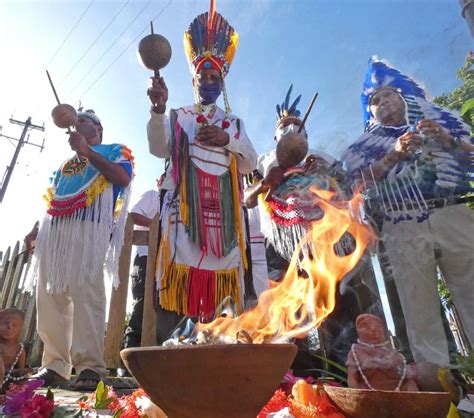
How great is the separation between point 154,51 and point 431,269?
218 centimetres

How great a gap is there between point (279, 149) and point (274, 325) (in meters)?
1.12

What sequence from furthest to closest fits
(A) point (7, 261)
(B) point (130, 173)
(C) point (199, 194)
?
(A) point (7, 261) → (B) point (130, 173) → (C) point (199, 194)

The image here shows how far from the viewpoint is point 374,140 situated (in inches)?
115

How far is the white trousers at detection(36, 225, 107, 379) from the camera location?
8.80ft

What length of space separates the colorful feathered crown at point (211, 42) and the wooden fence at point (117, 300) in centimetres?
204

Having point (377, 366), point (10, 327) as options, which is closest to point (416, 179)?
point (377, 366)

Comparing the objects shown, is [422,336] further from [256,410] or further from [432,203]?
[256,410]

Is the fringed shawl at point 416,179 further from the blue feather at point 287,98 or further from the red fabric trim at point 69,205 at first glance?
the red fabric trim at point 69,205

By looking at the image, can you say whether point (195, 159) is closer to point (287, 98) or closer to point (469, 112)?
point (287, 98)

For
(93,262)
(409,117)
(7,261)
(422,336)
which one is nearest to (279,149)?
(409,117)

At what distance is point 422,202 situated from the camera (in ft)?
8.49

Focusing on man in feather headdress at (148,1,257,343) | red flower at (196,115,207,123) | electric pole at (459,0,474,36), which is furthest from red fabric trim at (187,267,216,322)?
electric pole at (459,0,474,36)

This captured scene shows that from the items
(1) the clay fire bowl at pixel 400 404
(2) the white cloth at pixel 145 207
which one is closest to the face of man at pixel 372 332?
(1) the clay fire bowl at pixel 400 404

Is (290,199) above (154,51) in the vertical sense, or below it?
below
